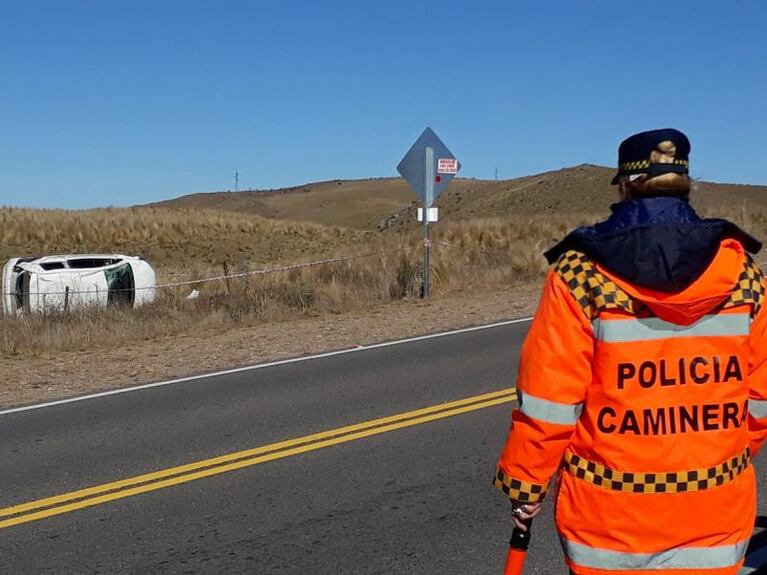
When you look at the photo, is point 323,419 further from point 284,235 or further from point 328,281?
point 284,235

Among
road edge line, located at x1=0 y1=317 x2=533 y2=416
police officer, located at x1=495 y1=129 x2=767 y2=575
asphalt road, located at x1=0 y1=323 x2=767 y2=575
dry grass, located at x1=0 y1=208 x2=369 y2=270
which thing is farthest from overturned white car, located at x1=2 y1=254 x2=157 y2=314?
dry grass, located at x1=0 y1=208 x2=369 y2=270

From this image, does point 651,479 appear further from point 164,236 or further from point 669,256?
point 164,236

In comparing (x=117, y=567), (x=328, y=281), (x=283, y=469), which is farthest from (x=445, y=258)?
(x=117, y=567)

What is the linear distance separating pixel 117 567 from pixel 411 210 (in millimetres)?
99828

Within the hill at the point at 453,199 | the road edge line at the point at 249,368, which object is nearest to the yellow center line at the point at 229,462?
the road edge line at the point at 249,368

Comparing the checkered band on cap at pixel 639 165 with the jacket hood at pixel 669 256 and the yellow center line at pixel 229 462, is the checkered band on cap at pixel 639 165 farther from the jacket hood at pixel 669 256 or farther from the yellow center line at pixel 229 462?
the yellow center line at pixel 229 462

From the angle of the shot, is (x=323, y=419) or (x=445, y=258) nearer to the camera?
(x=323, y=419)

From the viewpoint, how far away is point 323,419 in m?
7.97

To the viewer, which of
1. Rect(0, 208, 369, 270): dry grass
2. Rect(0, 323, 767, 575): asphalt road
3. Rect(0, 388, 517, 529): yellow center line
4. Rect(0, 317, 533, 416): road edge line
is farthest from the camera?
Rect(0, 208, 369, 270): dry grass

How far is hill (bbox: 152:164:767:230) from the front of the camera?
85.3 meters

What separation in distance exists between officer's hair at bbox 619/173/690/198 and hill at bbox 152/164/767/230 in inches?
1195

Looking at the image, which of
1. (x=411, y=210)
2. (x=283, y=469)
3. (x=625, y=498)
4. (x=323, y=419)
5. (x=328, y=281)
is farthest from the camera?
(x=411, y=210)

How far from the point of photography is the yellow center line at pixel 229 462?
5996 millimetres

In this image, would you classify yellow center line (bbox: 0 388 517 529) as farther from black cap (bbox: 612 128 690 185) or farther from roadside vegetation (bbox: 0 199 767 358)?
roadside vegetation (bbox: 0 199 767 358)
